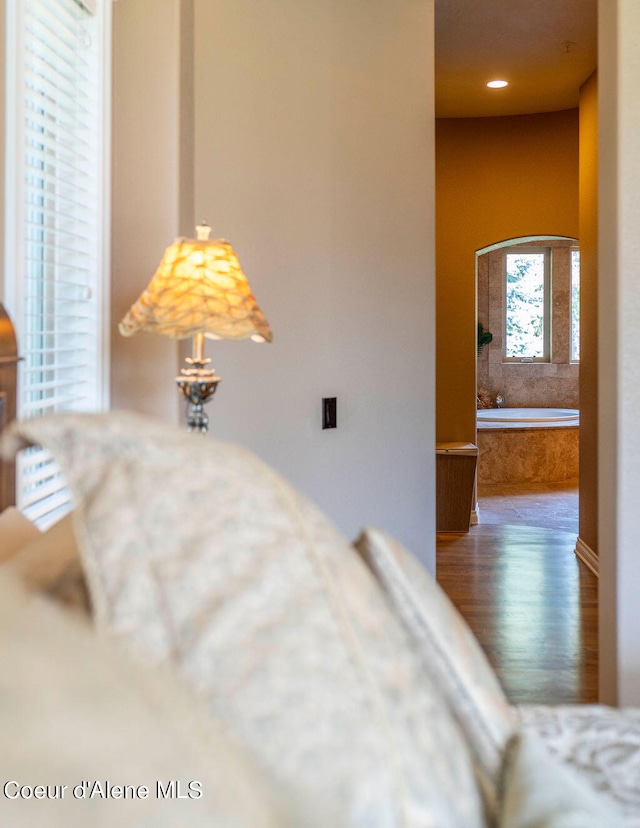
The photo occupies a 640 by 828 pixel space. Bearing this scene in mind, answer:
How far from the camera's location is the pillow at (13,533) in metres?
1.14

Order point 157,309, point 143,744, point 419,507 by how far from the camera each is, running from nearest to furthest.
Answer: point 143,744 → point 157,309 → point 419,507

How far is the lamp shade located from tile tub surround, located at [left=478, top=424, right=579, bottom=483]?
22.5ft

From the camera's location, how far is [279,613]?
28.0 inches

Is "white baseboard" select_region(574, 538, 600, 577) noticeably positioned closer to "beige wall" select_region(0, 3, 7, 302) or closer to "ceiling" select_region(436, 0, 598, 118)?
"ceiling" select_region(436, 0, 598, 118)

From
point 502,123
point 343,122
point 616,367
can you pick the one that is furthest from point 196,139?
point 502,123

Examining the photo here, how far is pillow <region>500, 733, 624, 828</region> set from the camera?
75cm

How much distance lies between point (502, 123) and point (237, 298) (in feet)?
17.1

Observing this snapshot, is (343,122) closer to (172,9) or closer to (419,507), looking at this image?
(172,9)

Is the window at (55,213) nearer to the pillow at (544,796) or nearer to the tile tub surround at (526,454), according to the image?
the pillow at (544,796)

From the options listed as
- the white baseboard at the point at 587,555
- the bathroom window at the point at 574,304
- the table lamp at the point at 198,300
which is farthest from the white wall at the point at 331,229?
the bathroom window at the point at 574,304

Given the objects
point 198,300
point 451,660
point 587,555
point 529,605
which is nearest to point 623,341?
point 198,300

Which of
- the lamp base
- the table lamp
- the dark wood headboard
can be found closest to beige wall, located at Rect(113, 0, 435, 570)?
the lamp base

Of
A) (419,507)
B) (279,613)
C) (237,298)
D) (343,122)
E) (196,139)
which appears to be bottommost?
(419,507)

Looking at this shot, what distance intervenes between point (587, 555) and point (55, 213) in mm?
4021
